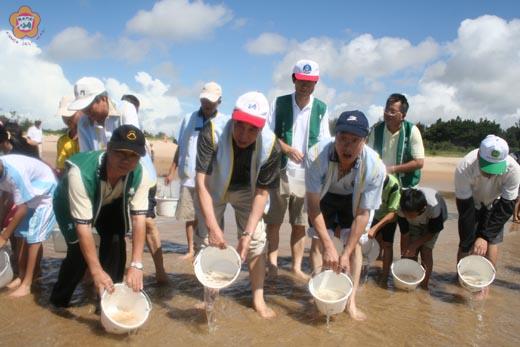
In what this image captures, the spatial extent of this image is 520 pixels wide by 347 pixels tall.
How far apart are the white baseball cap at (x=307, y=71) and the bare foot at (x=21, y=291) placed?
313 cm

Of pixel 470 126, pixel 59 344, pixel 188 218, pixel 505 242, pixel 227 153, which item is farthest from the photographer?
pixel 470 126

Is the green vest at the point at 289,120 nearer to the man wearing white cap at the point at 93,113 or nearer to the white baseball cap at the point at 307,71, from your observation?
the white baseball cap at the point at 307,71

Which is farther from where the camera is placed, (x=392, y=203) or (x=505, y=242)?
(x=505, y=242)

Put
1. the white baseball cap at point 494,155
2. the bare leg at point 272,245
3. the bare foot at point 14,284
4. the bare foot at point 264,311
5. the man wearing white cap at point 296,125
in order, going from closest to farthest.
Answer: the bare foot at point 264,311 → the bare foot at point 14,284 → the white baseball cap at point 494,155 → the man wearing white cap at point 296,125 → the bare leg at point 272,245

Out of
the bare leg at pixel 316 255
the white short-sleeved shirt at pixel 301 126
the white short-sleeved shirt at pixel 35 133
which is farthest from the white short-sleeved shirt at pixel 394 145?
the white short-sleeved shirt at pixel 35 133

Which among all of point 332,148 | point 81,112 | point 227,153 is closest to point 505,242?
point 332,148

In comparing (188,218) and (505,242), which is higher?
(188,218)

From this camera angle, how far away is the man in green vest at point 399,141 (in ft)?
15.9

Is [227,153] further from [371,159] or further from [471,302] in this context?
[471,302]

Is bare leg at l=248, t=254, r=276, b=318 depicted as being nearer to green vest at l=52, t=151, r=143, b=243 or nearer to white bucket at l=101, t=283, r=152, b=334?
white bucket at l=101, t=283, r=152, b=334

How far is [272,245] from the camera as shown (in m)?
4.81

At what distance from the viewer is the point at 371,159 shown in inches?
144

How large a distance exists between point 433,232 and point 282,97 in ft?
6.72

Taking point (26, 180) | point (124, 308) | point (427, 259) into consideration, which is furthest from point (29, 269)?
point (427, 259)
